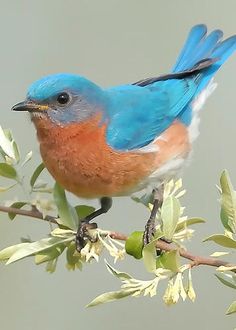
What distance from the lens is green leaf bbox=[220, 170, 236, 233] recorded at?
Answer: 216 centimetres

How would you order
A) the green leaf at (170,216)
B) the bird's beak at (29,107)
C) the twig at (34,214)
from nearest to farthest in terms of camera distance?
the green leaf at (170,216) < the twig at (34,214) < the bird's beak at (29,107)

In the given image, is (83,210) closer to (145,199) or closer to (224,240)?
(145,199)

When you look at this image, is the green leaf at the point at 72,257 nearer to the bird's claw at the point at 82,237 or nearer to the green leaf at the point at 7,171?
the bird's claw at the point at 82,237

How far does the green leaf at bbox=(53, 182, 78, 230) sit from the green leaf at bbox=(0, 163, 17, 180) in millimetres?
119

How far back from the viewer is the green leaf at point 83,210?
258 centimetres

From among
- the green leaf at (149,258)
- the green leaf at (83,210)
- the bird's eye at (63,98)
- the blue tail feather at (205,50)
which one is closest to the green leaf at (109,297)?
the green leaf at (149,258)

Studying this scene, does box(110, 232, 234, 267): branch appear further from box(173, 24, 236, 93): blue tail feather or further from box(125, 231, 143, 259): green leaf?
box(173, 24, 236, 93): blue tail feather

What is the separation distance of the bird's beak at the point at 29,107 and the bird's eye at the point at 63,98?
2.6 inches

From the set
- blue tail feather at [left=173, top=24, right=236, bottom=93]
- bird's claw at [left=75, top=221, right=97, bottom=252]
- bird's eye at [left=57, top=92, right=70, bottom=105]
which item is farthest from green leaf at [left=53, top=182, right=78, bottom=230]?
blue tail feather at [left=173, top=24, right=236, bottom=93]

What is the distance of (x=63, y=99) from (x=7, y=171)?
630mm

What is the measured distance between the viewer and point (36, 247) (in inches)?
89.3

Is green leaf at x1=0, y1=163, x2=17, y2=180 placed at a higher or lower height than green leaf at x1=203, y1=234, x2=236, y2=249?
higher

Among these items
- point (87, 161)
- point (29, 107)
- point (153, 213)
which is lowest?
point (153, 213)

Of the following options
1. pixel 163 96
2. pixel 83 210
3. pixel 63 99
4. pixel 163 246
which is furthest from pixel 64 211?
pixel 163 96
